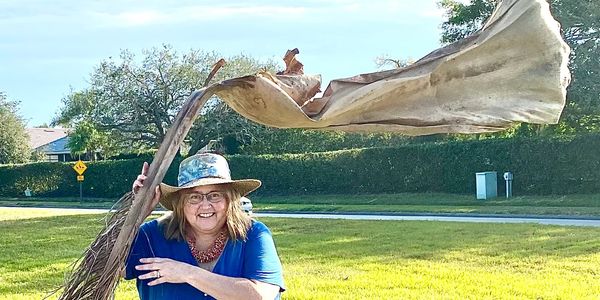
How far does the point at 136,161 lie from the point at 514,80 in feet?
111

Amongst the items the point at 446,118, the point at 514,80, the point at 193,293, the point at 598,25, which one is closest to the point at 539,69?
the point at 514,80

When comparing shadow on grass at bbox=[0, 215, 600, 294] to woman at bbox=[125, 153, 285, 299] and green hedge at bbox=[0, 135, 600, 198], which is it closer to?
woman at bbox=[125, 153, 285, 299]

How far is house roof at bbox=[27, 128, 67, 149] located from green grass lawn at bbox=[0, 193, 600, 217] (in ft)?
147

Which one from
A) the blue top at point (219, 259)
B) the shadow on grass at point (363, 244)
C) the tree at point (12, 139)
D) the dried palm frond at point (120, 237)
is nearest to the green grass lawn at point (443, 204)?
the shadow on grass at point (363, 244)

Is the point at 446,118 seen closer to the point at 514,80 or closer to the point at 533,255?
the point at 514,80

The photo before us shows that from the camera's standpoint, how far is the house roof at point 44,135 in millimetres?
69938

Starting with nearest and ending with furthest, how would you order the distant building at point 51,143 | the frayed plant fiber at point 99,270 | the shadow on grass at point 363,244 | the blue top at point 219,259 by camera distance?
the frayed plant fiber at point 99,270
the blue top at point 219,259
the shadow on grass at point 363,244
the distant building at point 51,143

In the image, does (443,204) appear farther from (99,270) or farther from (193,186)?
(99,270)

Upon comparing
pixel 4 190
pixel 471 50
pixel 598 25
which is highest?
pixel 598 25

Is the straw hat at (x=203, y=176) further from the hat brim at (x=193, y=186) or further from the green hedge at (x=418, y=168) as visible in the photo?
the green hedge at (x=418, y=168)

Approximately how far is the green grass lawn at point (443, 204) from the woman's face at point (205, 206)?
16582mm

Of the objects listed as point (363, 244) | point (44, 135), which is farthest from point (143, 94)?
point (44, 135)

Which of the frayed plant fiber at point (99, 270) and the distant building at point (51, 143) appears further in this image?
the distant building at point (51, 143)

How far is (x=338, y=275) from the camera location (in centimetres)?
916
